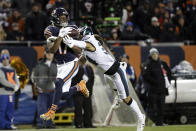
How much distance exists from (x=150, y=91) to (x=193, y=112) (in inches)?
48.1

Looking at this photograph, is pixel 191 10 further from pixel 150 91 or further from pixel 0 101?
pixel 0 101

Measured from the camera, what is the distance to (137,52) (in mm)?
15305

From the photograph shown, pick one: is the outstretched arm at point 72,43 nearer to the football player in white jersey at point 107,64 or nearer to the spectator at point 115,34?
the football player in white jersey at point 107,64

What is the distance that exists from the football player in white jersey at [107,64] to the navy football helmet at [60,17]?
374mm

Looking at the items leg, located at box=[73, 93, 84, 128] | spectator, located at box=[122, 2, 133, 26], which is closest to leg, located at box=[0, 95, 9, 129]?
leg, located at box=[73, 93, 84, 128]

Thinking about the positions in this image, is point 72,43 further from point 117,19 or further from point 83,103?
point 117,19

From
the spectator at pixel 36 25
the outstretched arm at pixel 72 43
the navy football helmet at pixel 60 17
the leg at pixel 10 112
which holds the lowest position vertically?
the leg at pixel 10 112

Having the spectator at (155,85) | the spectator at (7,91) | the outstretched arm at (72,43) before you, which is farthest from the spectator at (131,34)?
the outstretched arm at (72,43)

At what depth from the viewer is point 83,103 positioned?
42.8ft

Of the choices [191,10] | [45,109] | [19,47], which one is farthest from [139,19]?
[45,109]

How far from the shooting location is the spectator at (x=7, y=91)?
504 inches

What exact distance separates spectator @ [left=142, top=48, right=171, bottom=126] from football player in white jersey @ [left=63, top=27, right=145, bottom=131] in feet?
10.9

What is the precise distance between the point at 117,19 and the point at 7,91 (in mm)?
4385

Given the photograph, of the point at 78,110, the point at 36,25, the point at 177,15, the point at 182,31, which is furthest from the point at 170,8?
the point at 78,110
